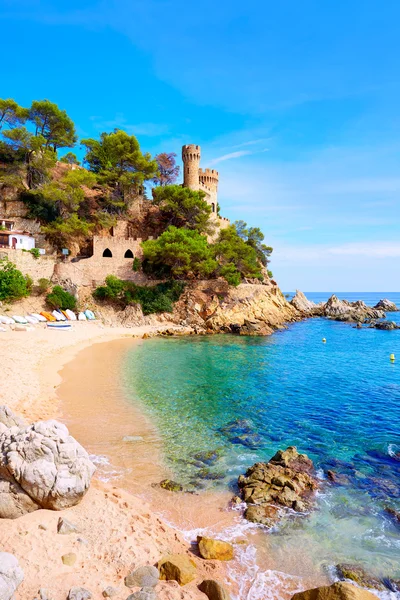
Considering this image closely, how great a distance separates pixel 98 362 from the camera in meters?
20.5

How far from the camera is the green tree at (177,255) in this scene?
120 ft

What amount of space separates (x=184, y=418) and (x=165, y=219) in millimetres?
38350

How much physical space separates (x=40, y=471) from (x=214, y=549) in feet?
11.3

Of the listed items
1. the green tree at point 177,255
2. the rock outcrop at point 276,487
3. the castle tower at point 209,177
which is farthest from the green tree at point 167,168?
the rock outcrop at point 276,487

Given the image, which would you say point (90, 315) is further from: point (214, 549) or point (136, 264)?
point (214, 549)

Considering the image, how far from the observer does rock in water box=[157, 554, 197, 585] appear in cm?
527

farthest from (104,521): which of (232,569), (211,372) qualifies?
(211,372)

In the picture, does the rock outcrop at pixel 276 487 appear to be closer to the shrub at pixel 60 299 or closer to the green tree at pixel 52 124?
the shrub at pixel 60 299

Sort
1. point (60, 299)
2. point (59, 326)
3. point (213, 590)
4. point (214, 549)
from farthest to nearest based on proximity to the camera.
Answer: point (60, 299) < point (59, 326) < point (214, 549) < point (213, 590)

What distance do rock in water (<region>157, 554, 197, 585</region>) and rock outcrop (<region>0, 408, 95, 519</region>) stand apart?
6.86ft

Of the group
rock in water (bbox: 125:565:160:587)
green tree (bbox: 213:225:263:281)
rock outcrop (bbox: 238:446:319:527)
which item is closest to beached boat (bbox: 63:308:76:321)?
green tree (bbox: 213:225:263:281)

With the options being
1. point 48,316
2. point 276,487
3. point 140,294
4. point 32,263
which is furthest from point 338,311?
point 276,487

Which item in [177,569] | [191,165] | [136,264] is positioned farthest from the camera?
[191,165]

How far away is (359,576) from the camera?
18.7 ft
